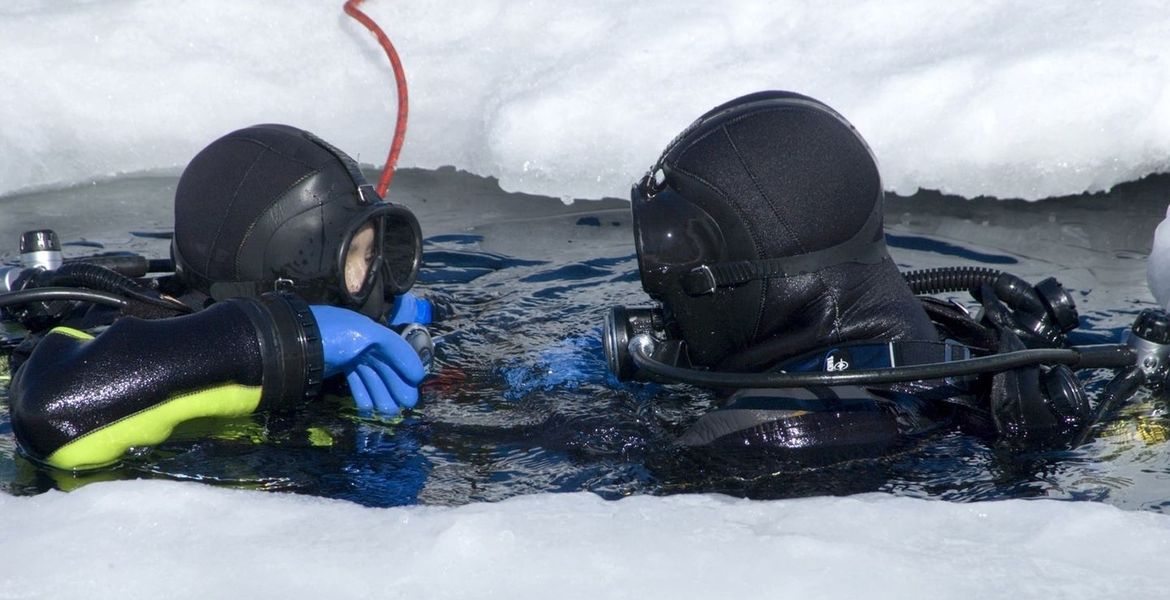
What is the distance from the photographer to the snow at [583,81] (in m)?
5.37

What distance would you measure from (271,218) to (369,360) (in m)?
0.46

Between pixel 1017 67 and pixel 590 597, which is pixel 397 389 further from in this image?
pixel 1017 67

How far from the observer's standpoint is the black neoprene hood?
290 cm

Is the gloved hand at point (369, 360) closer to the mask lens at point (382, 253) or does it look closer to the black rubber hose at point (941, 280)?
the mask lens at point (382, 253)

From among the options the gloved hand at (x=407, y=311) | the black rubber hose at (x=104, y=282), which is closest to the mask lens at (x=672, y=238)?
the gloved hand at (x=407, y=311)

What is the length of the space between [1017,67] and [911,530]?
353 cm

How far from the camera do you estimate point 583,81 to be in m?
5.94

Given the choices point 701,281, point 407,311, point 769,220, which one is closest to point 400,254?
point 407,311

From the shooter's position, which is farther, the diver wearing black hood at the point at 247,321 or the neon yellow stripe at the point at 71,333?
the neon yellow stripe at the point at 71,333

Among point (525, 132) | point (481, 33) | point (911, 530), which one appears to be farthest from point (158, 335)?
point (481, 33)

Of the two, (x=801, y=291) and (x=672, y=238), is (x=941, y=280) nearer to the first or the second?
(x=801, y=291)

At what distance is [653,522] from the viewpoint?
2555 mm

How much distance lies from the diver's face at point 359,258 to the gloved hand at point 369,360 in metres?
0.22

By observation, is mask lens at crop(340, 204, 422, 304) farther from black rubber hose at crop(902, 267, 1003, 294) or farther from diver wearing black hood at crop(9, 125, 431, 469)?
black rubber hose at crop(902, 267, 1003, 294)
